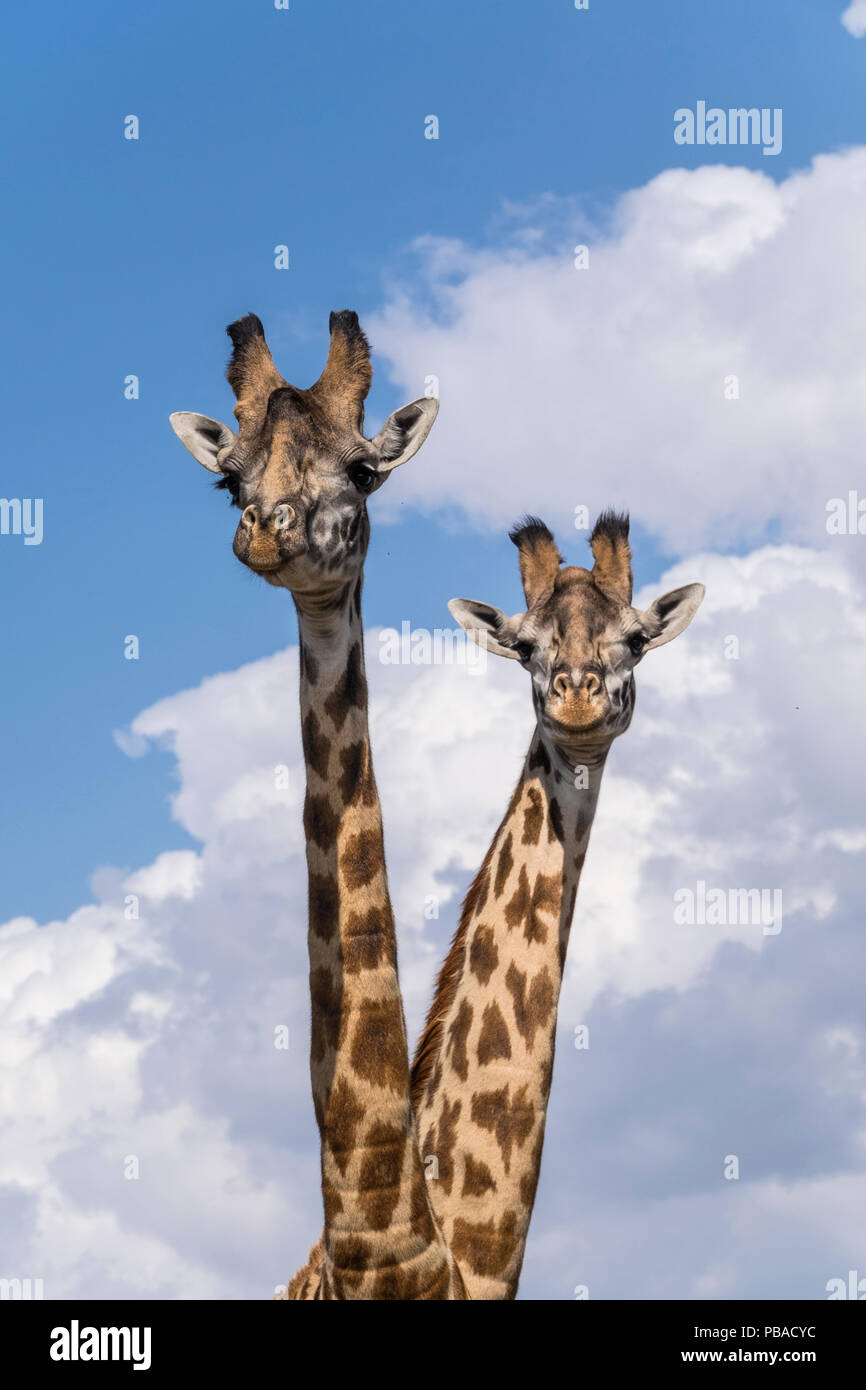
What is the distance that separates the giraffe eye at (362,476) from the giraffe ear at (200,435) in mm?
1250

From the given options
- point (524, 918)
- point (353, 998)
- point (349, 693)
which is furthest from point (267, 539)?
point (524, 918)

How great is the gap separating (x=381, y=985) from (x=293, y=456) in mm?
2950

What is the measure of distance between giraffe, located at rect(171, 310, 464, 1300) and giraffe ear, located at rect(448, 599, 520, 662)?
470 cm

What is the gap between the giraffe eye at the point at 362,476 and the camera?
980cm

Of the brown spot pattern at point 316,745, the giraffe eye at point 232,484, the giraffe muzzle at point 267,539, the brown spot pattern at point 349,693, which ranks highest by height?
the giraffe eye at point 232,484

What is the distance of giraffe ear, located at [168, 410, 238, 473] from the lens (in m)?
10.9

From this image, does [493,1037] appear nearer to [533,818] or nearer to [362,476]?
[533,818]

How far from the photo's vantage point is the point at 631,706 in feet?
46.2

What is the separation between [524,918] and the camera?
1377 cm

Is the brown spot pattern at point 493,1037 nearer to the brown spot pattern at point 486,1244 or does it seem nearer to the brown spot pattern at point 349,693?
the brown spot pattern at point 486,1244

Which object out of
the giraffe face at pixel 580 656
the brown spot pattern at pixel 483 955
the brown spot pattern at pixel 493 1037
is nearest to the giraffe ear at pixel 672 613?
the giraffe face at pixel 580 656

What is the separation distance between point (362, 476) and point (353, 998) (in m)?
2.90
